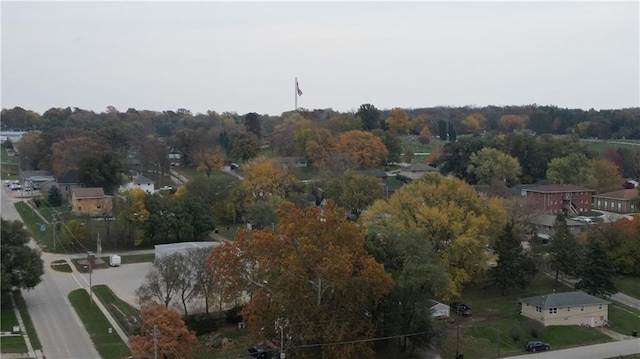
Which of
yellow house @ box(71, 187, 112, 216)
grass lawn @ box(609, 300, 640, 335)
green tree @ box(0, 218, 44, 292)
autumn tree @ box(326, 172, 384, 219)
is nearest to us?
grass lawn @ box(609, 300, 640, 335)

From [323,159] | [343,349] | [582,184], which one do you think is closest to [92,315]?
[343,349]

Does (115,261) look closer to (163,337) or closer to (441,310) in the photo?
(163,337)

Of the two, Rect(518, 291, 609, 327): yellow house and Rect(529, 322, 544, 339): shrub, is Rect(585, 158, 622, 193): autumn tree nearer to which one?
Rect(518, 291, 609, 327): yellow house

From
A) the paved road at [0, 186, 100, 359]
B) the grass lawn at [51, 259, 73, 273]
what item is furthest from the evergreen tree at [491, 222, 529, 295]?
the grass lawn at [51, 259, 73, 273]

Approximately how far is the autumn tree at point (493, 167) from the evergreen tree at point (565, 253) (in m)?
26.6

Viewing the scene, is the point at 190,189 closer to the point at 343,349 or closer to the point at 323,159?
the point at 323,159

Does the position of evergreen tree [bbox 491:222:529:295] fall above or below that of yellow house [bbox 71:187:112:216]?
below

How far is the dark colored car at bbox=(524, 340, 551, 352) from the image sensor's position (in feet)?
75.2

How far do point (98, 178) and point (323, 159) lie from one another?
20495 millimetres

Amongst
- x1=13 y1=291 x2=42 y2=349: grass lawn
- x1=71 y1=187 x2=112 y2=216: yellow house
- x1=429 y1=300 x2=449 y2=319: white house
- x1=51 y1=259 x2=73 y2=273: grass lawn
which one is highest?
x1=71 y1=187 x2=112 y2=216: yellow house

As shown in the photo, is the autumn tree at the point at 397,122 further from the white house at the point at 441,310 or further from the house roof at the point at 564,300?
the white house at the point at 441,310

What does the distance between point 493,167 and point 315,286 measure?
39570 mm

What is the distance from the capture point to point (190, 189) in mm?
45656

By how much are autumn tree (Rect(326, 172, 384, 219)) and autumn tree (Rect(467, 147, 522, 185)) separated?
14451mm
